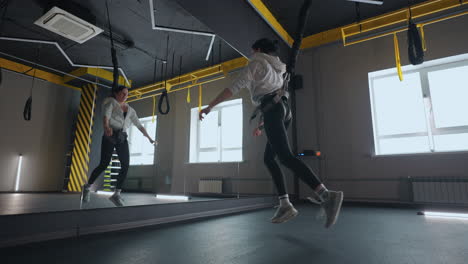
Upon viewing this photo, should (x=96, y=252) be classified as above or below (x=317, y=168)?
below

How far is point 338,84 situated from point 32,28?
5.79 meters

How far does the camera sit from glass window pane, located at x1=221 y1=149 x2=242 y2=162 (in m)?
5.40

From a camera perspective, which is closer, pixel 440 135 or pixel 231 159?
pixel 440 135

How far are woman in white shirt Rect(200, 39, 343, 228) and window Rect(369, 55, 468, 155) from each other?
137 inches

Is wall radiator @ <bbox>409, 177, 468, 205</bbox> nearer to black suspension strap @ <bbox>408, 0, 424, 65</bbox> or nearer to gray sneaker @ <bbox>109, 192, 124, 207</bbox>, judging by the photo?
black suspension strap @ <bbox>408, 0, 424, 65</bbox>

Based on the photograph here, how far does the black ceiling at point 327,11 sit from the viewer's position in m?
4.14

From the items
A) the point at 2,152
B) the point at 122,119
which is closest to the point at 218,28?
the point at 122,119

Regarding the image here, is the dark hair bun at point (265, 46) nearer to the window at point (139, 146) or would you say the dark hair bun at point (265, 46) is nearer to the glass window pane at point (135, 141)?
the window at point (139, 146)

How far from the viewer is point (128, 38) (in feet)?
13.7

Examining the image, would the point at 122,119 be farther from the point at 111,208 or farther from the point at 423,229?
the point at 423,229

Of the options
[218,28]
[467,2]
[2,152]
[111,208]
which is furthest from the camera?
[2,152]

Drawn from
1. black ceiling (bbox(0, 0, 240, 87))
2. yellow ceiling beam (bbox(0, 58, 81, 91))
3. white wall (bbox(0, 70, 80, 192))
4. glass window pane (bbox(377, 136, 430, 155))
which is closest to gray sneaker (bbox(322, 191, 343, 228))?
black ceiling (bbox(0, 0, 240, 87))

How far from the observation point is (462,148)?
12.3ft

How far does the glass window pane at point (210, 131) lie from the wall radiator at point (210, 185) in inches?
31.8
